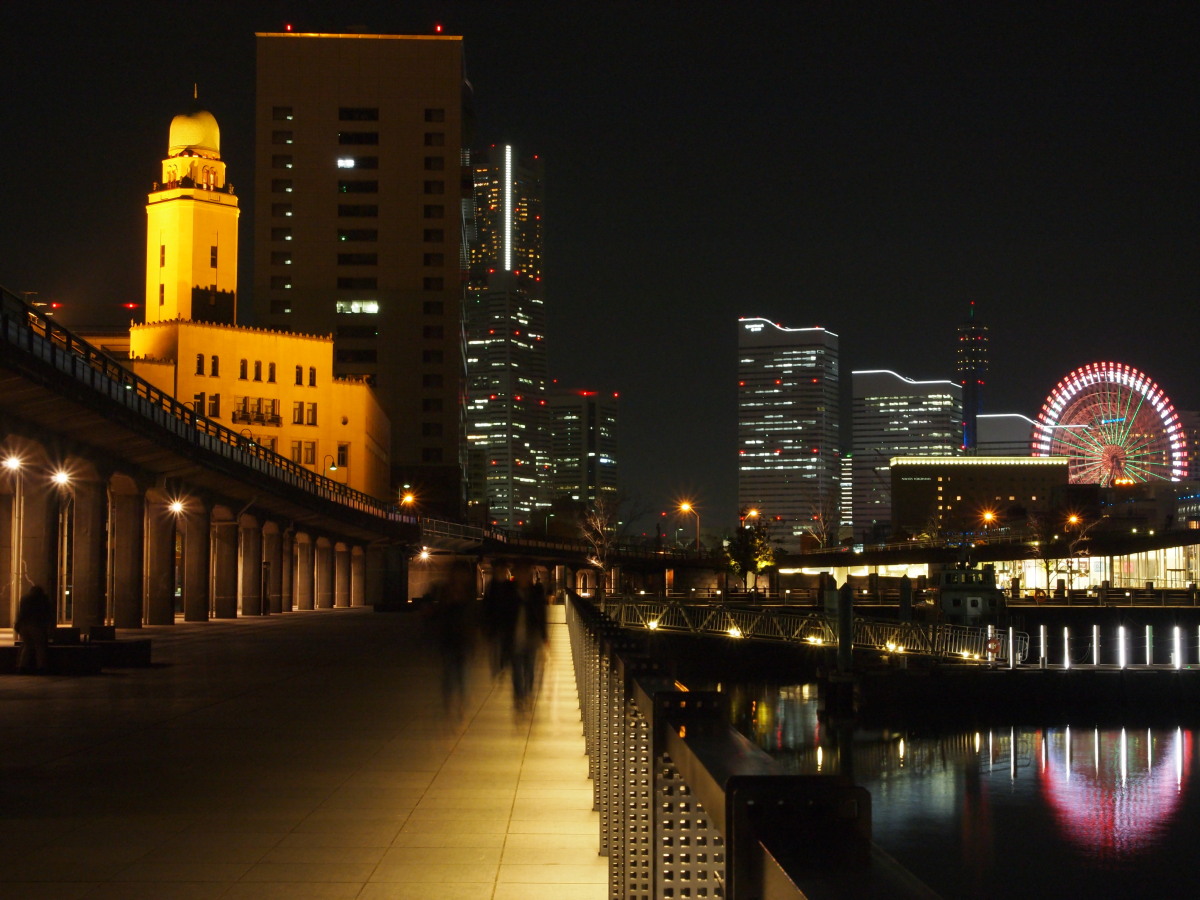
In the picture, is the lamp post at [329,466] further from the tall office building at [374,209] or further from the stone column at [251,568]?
the tall office building at [374,209]

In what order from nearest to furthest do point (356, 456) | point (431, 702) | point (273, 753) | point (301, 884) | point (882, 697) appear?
point (301, 884), point (273, 753), point (431, 702), point (882, 697), point (356, 456)

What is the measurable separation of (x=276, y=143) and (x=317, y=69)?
857cm

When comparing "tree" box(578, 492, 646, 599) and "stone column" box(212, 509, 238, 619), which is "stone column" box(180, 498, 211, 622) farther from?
"tree" box(578, 492, 646, 599)

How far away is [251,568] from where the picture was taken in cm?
6125

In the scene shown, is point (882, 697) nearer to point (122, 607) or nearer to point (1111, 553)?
point (122, 607)

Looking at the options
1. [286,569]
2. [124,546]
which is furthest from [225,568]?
[124,546]

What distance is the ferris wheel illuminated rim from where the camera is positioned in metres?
113

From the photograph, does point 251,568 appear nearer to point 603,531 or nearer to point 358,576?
point 358,576

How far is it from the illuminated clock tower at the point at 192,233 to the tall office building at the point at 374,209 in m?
27.6

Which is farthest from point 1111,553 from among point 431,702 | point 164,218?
point 431,702

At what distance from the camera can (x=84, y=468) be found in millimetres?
39812

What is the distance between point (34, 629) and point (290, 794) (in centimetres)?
1435

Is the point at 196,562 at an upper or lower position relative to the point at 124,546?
lower

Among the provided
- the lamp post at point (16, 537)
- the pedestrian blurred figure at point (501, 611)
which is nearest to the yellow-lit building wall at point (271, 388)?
the lamp post at point (16, 537)
